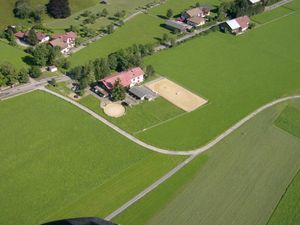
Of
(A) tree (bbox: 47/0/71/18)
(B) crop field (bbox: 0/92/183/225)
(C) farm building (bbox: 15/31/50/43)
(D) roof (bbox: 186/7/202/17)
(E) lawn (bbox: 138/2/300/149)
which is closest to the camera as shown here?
(B) crop field (bbox: 0/92/183/225)

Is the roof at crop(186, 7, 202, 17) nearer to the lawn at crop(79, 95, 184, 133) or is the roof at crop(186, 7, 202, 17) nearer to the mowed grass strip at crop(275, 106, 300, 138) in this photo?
the lawn at crop(79, 95, 184, 133)

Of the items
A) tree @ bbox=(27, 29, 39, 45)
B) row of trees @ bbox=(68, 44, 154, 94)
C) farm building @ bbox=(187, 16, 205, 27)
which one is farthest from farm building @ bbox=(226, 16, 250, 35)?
tree @ bbox=(27, 29, 39, 45)

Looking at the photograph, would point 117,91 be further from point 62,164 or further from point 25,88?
point 62,164

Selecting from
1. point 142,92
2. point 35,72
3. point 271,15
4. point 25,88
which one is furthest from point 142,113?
point 271,15

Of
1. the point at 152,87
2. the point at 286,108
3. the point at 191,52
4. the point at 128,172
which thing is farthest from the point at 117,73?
the point at 286,108

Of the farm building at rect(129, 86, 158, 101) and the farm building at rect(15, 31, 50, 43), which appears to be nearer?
the farm building at rect(129, 86, 158, 101)

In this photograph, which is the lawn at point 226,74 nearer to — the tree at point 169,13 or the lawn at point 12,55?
the tree at point 169,13

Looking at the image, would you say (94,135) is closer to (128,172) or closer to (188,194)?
(128,172)
